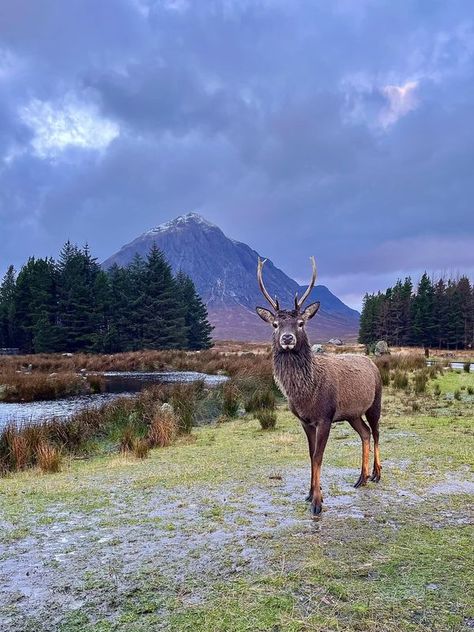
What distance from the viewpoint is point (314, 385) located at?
5426 millimetres

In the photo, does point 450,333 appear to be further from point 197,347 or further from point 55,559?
point 55,559

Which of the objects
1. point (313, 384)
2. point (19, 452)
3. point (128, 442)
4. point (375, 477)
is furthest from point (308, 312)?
point (19, 452)

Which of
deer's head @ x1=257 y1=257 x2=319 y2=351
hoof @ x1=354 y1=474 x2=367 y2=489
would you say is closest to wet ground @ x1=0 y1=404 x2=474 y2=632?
hoof @ x1=354 y1=474 x2=367 y2=489

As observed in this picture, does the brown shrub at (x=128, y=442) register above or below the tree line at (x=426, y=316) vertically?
below

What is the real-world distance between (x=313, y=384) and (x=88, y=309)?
140 feet

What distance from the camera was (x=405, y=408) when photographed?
1254cm

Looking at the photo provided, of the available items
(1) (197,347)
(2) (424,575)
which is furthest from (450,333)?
(2) (424,575)

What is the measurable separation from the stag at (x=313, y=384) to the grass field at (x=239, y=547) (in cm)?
64

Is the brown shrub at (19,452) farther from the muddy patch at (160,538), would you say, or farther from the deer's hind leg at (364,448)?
the deer's hind leg at (364,448)

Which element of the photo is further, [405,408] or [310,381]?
[405,408]

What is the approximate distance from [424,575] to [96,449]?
25.3 feet

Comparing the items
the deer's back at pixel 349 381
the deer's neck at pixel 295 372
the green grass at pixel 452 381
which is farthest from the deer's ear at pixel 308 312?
the green grass at pixel 452 381

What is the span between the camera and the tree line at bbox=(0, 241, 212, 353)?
1743 inches

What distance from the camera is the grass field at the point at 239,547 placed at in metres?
3.06
